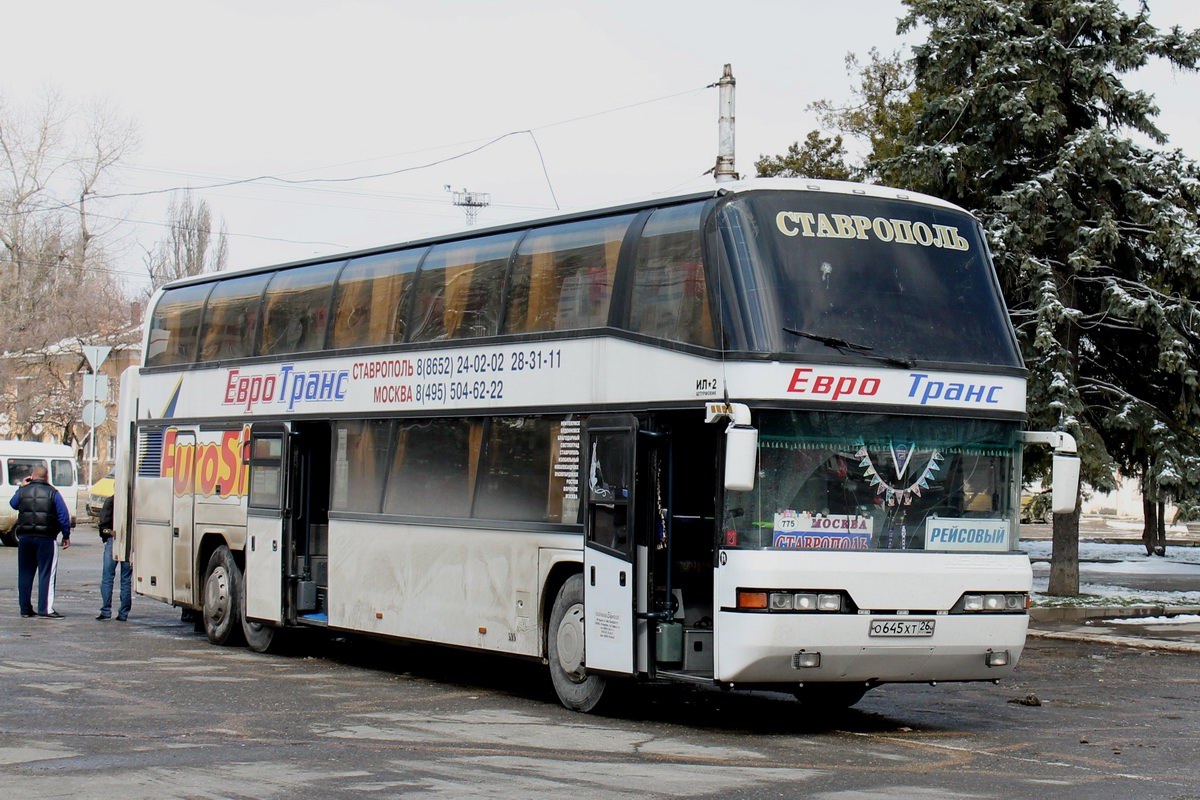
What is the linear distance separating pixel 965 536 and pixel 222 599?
9424 mm

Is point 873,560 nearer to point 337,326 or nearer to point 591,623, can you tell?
point 591,623

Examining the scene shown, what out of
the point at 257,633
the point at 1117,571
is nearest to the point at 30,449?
the point at 257,633

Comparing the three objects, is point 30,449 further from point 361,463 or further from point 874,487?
point 874,487

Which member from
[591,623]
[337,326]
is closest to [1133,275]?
[337,326]

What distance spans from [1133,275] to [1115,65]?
10.3ft

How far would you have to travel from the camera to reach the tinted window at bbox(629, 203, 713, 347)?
475 inches

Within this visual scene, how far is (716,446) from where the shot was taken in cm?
1183

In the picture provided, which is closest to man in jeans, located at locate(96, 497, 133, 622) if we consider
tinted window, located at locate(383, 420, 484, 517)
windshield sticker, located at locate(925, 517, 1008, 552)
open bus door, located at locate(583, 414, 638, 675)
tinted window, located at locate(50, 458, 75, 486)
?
tinted window, located at locate(383, 420, 484, 517)

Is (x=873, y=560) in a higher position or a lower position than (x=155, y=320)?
lower

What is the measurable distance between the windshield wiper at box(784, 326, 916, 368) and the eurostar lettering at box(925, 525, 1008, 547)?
1.22m

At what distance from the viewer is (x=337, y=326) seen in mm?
16688

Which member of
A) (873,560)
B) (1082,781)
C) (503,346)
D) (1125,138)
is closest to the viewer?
(1082,781)

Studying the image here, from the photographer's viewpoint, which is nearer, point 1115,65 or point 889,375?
point 889,375

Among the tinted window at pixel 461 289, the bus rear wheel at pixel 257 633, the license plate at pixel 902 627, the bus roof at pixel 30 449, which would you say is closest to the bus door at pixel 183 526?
the bus rear wheel at pixel 257 633
